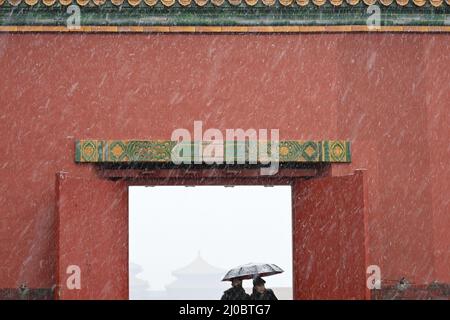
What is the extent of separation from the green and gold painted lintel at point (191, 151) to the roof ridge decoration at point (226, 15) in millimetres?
1107

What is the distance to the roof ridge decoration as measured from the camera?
952 cm

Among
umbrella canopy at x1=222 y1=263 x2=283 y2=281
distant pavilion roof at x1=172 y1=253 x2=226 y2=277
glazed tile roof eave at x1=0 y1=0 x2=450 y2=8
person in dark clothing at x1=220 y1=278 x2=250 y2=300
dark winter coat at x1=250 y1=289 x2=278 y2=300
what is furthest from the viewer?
distant pavilion roof at x1=172 y1=253 x2=226 y2=277

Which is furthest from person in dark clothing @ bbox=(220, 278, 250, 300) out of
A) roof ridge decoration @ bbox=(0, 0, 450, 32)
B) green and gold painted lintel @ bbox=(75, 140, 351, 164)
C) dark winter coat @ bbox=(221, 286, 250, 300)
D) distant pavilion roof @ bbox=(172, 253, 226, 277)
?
distant pavilion roof @ bbox=(172, 253, 226, 277)

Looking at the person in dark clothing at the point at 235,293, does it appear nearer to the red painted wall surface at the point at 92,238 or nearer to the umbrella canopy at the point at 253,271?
the umbrella canopy at the point at 253,271

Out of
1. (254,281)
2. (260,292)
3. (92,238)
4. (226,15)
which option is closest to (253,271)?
(254,281)

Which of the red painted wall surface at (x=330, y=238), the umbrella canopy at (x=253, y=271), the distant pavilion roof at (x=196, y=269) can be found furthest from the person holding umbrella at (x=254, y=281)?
the distant pavilion roof at (x=196, y=269)

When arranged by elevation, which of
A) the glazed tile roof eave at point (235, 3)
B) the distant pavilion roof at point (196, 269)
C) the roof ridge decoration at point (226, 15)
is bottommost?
the distant pavilion roof at point (196, 269)

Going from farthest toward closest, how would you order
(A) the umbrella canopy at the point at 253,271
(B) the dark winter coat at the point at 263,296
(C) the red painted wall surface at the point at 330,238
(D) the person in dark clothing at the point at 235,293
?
(A) the umbrella canopy at the point at 253,271, (D) the person in dark clothing at the point at 235,293, (C) the red painted wall surface at the point at 330,238, (B) the dark winter coat at the point at 263,296

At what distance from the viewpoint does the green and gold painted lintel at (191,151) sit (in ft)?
30.8

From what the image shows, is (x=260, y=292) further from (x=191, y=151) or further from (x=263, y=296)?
(x=191, y=151)

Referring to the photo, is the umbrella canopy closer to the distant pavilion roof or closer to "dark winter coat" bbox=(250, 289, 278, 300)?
"dark winter coat" bbox=(250, 289, 278, 300)

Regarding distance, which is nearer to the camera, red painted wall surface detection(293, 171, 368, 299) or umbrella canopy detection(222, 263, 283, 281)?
red painted wall surface detection(293, 171, 368, 299)

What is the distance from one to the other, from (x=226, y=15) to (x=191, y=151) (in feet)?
4.51

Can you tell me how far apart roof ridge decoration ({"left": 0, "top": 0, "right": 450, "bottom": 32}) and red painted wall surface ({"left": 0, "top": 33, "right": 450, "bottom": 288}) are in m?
0.10
